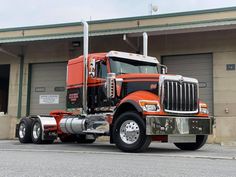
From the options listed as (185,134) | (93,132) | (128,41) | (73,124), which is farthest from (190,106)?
(128,41)

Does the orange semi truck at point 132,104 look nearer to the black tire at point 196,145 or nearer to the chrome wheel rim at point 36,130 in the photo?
the black tire at point 196,145

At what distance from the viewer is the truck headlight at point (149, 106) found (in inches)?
446

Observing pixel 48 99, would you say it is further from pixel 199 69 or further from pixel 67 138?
pixel 199 69

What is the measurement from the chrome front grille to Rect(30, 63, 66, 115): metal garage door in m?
11.1

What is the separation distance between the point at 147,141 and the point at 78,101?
370 cm

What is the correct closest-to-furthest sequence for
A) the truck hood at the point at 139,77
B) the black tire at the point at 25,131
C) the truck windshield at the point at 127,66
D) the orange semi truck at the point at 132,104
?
the orange semi truck at the point at 132,104 → the truck hood at the point at 139,77 → the truck windshield at the point at 127,66 → the black tire at the point at 25,131

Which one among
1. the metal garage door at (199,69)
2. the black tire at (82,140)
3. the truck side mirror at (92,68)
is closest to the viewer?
the truck side mirror at (92,68)

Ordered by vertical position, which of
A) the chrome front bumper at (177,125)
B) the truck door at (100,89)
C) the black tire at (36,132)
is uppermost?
the truck door at (100,89)

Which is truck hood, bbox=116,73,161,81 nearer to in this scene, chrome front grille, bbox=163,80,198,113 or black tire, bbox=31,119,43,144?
chrome front grille, bbox=163,80,198,113

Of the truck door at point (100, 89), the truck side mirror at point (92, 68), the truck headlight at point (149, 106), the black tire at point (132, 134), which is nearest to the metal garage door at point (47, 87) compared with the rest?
the truck door at point (100, 89)

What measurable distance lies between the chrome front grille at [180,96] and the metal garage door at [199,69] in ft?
Answer: 22.4

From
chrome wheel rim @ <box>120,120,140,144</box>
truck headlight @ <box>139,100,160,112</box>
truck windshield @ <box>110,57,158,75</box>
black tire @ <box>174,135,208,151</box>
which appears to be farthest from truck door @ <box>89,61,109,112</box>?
black tire @ <box>174,135,208,151</box>

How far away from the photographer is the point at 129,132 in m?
11.6

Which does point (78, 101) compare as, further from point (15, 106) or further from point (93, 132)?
point (15, 106)
